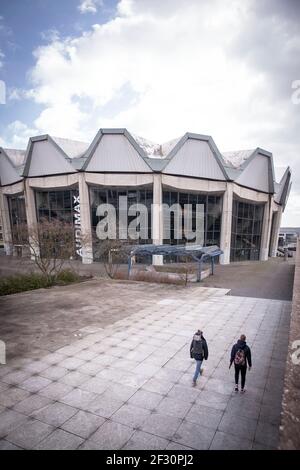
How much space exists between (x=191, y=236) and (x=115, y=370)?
30.1 m

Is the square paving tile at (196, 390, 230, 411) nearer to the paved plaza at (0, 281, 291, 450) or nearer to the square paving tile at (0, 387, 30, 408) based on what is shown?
the paved plaza at (0, 281, 291, 450)

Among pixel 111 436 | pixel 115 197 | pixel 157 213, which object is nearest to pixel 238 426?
pixel 111 436

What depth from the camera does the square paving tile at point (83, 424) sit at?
18.2 feet

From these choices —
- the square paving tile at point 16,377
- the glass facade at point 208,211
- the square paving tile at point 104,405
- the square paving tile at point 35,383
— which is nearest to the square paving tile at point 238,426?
the square paving tile at point 104,405

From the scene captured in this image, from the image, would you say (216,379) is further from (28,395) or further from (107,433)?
(28,395)

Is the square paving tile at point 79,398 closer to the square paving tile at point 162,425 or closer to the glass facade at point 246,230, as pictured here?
the square paving tile at point 162,425

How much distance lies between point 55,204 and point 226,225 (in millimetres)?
26442

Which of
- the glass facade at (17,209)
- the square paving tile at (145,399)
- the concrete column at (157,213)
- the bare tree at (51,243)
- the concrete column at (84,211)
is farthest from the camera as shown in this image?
the glass facade at (17,209)

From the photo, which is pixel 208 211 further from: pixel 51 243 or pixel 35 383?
pixel 35 383

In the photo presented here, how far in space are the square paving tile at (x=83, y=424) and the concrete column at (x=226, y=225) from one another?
109ft

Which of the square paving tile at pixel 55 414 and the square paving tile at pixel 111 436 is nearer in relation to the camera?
the square paving tile at pixel 111 436

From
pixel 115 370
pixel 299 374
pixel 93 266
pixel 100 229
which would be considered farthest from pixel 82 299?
pixel 100 229

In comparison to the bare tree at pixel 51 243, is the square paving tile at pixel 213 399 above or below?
below

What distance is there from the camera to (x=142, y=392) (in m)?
7.03
